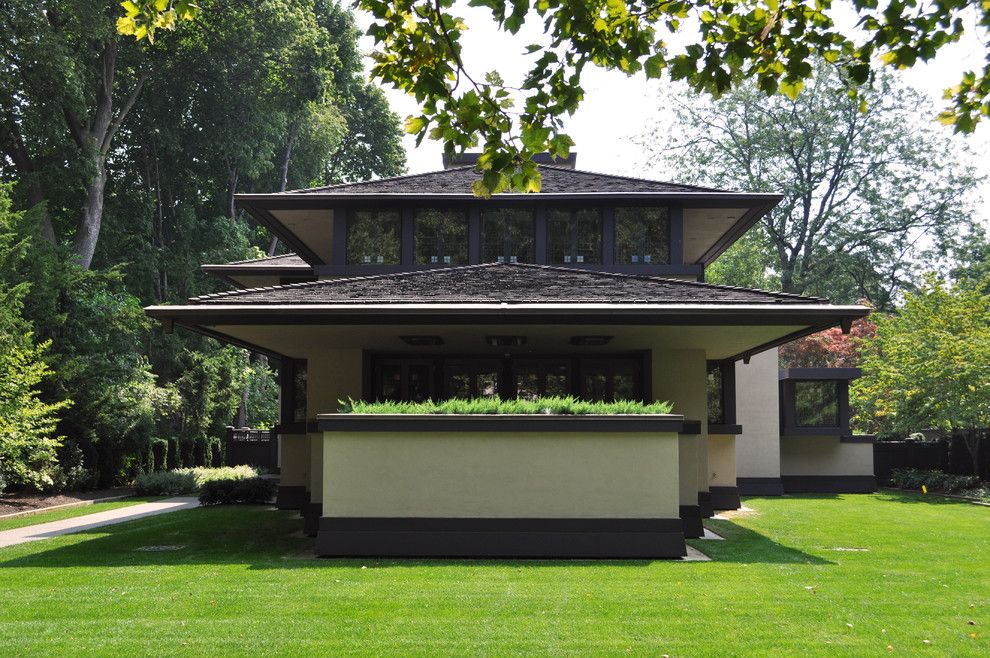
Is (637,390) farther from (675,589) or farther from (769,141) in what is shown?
(769,141)

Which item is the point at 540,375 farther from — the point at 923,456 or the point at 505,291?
the point at 923,456

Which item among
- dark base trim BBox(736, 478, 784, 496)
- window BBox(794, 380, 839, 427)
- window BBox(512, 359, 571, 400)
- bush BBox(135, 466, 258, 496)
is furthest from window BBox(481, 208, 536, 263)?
window BBox(794, 380, 839, 427)

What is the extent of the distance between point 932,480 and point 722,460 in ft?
37.4

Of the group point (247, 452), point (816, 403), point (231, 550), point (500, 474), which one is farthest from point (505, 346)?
point (247, 452)

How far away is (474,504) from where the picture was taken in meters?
13.7

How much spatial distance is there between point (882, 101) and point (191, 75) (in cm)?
3291

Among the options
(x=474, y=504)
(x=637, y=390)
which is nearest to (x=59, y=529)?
(x=474, y=504)

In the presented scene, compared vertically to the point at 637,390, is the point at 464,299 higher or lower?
higher

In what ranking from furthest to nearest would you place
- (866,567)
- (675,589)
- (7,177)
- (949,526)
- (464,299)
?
1. (7,177)
2. (949,526)
3. (464,299)
4. (866,567)
5. (675,589)

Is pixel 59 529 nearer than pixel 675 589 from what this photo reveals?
No

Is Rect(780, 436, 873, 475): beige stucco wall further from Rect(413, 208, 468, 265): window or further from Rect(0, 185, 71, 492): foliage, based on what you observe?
Rect(0, 185, 71, 492): foliage

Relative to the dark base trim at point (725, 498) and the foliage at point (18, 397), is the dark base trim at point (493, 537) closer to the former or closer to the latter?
the dark base trim at point (725, 498)

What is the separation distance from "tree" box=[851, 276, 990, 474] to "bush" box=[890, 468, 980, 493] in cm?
105

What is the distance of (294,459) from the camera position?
70.1 feet
